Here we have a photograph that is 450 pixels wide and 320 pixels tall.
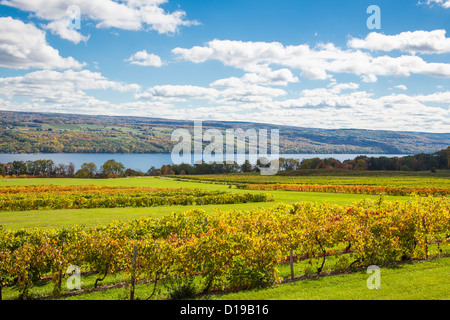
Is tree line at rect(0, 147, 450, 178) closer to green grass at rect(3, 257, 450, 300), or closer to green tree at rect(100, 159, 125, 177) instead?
green tree at rect(100, 159, 125, 177)

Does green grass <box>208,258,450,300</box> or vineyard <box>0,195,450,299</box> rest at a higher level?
vineyard <box>0,195,450,299</box>

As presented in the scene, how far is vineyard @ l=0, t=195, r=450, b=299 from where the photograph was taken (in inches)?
390

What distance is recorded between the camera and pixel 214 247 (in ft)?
33.5

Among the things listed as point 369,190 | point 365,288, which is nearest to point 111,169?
point 369,190

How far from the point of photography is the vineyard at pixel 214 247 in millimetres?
9914

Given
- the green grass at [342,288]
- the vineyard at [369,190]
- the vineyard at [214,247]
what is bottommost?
the vineyard at [369,190]

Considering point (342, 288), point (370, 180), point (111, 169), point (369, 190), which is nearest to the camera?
point (342, 288)

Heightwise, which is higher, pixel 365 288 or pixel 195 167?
pixel 195 167

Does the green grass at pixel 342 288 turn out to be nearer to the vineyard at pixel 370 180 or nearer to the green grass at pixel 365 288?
the green grass at pixel 365 288

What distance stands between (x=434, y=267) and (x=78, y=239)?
1301 centimetres

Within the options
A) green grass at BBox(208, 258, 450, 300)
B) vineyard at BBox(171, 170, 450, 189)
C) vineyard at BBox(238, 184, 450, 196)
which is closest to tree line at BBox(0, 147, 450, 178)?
vineyard at BBox(171, 170, 450, 189)

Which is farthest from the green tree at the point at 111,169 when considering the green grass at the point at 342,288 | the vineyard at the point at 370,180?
the green grass at the point at 342,288

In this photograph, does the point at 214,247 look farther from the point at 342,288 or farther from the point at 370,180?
the point at 370,180
